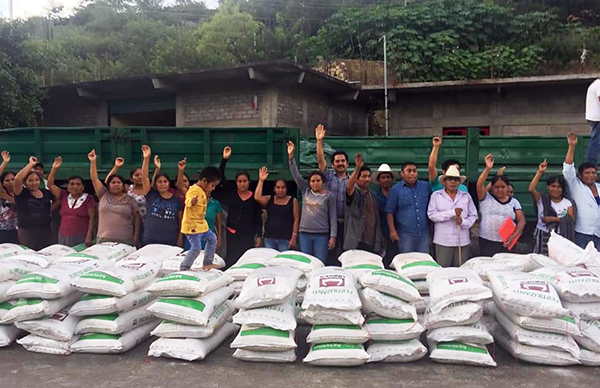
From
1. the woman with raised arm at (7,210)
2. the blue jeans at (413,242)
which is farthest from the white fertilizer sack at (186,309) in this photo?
the woman with raised arm at (7,210)

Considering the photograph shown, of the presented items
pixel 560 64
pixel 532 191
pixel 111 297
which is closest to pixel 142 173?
pixel 111 297

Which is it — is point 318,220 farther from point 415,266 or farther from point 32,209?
point 32,209

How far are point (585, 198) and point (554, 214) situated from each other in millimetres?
340

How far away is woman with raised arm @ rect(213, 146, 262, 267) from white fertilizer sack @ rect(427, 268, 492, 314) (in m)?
2.25

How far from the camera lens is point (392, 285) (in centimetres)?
336

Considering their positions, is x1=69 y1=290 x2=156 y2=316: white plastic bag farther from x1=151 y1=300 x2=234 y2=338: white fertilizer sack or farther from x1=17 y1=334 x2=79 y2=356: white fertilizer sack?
x1=151 y1=300 x2=234 y2=338: white fertilizer sack

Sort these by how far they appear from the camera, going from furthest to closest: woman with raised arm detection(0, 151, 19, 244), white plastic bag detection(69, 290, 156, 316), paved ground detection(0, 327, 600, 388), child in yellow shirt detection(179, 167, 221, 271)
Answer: woman with raised arm detection(0, 151, 19, 244), child in yellow shirt detection(179, 167, 221, 271), white plastic bag detection(69, 290, 156, 316), paved ground detection(0, 327, 600, 388)

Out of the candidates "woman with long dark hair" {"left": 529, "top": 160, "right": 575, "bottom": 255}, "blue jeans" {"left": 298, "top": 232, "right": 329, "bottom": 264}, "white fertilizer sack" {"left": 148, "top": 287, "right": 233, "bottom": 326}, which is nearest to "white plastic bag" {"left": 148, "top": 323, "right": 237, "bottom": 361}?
"white fertilizer sack" {"left": 148, "top": 287, "right": 233, "bottom": 326}

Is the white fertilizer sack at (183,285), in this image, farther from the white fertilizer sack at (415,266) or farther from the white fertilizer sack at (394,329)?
the white fertilizer sack at (415,266)

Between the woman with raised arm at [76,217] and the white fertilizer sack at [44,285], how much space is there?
1.43 m

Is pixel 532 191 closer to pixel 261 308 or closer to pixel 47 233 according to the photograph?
pixel 261 308

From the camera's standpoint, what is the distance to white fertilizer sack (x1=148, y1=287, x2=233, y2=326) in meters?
3.34

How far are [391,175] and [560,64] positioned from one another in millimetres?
12131

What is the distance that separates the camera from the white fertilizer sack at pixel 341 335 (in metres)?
3.19
